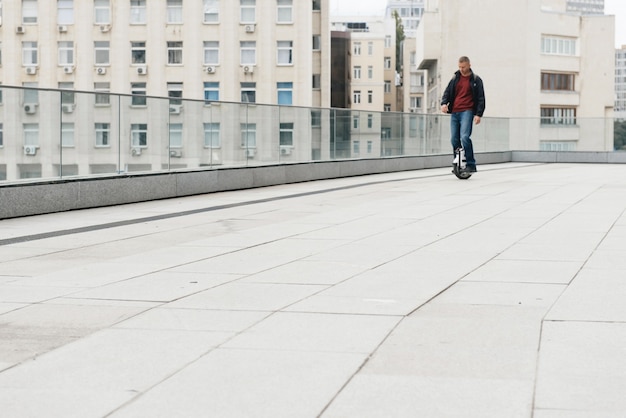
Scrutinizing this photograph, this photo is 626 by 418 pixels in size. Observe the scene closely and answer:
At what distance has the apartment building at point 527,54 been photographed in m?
89.3

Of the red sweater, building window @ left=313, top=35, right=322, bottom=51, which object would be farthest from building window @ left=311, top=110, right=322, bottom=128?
building window @ left=313, top=35, right=322, bottom=51

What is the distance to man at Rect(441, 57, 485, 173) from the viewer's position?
18.4 metres

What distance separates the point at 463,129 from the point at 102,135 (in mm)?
7078

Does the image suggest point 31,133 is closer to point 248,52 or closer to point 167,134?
point 167,134

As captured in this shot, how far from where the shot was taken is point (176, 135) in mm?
15984

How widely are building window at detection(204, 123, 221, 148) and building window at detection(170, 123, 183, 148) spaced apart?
751mm

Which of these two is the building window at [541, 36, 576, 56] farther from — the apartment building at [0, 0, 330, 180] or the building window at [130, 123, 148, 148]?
the building window at [130, 123, 148, 148]

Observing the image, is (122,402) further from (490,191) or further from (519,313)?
(490,191)

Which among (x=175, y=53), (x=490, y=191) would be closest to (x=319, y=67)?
(x=175, y=53)

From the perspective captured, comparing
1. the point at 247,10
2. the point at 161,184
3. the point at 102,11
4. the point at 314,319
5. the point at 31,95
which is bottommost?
the point at 314,319

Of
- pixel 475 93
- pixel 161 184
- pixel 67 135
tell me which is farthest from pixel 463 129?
pixel 67 135

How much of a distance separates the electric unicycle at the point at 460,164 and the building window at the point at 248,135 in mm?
3670

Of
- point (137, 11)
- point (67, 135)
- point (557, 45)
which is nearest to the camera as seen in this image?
point (67, 135)

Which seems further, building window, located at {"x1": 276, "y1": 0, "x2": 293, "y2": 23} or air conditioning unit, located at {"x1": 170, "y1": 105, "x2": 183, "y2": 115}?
building window, located at {"x1": 276, "y1": 0, "x2": 293, "y2": 23}
